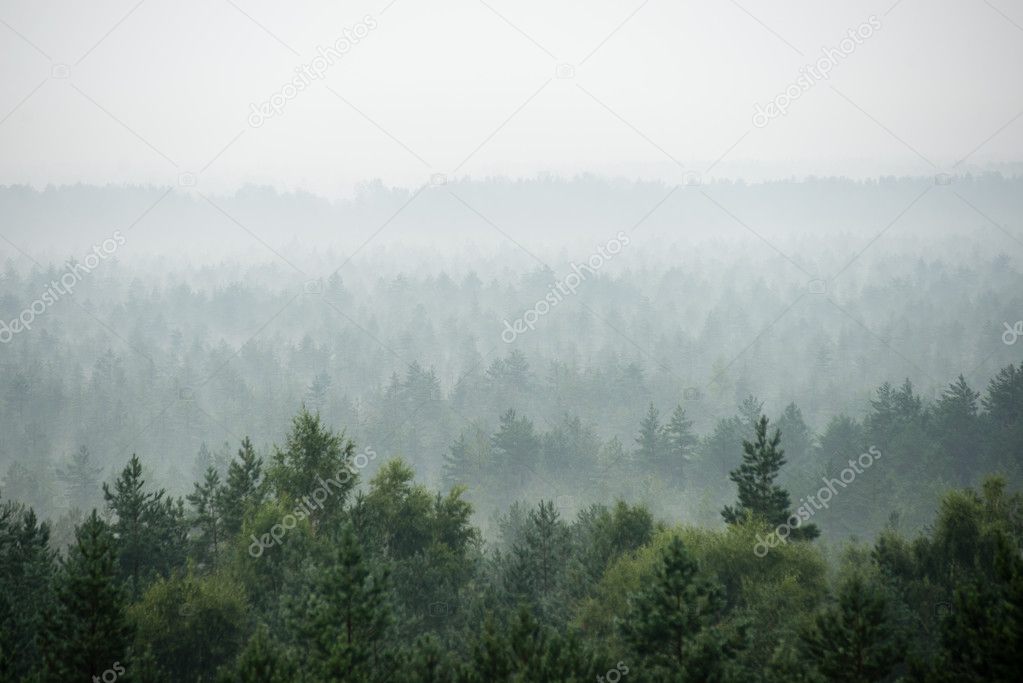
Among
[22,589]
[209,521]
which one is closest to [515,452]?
[209,521]

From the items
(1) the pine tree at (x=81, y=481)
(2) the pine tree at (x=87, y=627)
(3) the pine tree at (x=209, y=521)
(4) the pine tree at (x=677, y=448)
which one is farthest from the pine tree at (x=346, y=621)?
(1) the pine tree at (x=81, y=481)

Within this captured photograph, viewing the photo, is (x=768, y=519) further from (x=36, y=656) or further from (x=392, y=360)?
(x=392, y=360)

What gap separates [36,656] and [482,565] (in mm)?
19898

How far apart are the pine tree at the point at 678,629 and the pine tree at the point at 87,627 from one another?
15.0 metres

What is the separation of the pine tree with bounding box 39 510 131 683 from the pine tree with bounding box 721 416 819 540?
23484mm

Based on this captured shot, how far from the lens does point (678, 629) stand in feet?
74.4

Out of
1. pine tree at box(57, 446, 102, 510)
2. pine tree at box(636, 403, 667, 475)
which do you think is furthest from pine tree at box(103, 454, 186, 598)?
pine tree at box(57, 446, 102, 510)

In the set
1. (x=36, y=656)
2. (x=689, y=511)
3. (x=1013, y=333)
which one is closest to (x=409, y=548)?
(x=36, y=656)

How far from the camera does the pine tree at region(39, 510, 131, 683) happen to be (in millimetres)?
22641

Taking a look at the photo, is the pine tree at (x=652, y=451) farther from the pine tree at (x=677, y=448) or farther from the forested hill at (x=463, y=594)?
the forested hill at (x=463, y=594)

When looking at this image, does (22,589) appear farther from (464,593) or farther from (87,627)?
(464,593)

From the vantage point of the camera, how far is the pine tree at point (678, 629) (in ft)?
71.7

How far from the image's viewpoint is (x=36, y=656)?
26.3 meters

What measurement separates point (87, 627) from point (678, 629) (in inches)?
672
